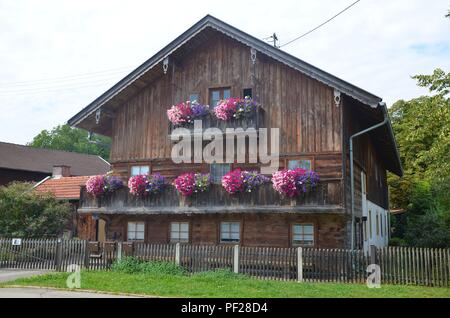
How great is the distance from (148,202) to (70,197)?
11013 mm

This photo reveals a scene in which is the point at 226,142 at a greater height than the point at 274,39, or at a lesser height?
lesser

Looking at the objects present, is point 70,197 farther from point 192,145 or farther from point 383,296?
point 383,296

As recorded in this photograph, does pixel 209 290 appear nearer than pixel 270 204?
Yes

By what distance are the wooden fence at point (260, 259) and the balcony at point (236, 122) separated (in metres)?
5.02

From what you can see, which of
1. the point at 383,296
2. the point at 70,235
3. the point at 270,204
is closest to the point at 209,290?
the point at 383,296

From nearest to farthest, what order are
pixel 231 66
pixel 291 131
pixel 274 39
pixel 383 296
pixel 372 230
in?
pixel 383 296
pixel 291 131
pixel 231 66
pixel 274 39
pixel 372 230

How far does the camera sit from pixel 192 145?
21.0 metres

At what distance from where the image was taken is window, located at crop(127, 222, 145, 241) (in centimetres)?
2155

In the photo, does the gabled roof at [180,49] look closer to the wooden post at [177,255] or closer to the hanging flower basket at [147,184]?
the hanging flower basket at [147,184]

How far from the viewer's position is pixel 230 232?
65.4 feet

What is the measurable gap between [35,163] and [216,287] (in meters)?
33.2

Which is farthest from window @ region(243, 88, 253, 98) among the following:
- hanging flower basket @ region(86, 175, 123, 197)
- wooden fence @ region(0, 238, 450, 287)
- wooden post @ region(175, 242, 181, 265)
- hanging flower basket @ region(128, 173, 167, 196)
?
wooden post @ region(175, 242, 181, 265)

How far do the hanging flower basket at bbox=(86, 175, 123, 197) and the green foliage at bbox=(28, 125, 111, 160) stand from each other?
5339 centimetres

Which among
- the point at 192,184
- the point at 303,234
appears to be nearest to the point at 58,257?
the point at 192,184
